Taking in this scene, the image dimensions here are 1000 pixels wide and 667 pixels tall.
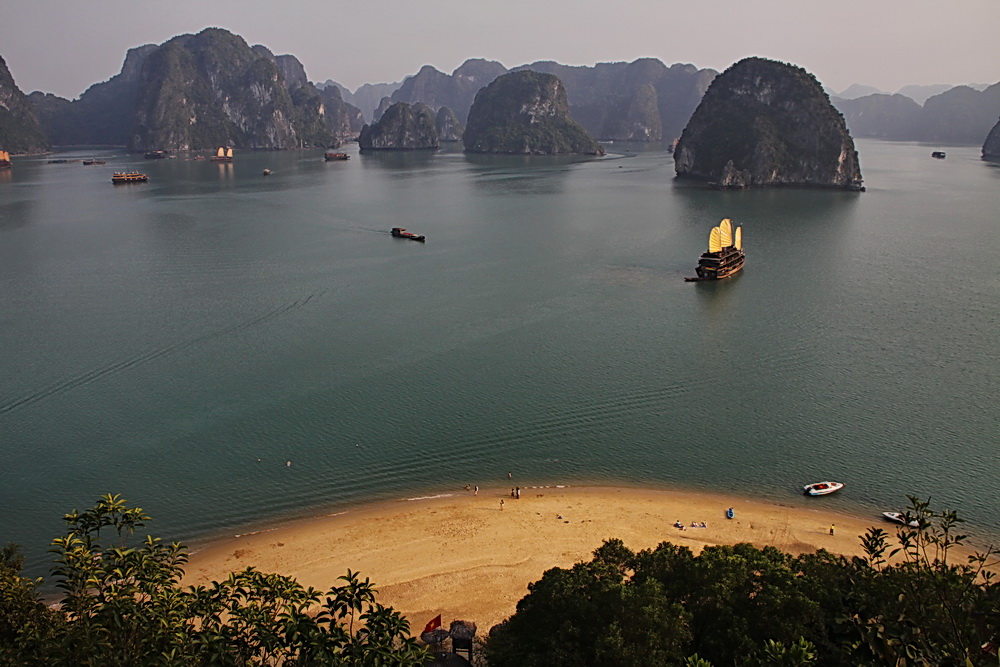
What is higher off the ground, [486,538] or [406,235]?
[406,235]

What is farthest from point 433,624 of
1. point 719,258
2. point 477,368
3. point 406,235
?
point 406,235

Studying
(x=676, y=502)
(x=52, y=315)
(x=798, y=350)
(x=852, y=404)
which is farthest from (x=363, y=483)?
(x=52, y=315)

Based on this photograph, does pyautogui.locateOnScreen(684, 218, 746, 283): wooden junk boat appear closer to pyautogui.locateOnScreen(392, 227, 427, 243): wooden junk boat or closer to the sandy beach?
pyautogui.locateOnScreen(392, 227, 427, 243): wooden junk boat

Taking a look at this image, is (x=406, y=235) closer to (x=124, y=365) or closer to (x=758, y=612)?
(x=124, y=365)

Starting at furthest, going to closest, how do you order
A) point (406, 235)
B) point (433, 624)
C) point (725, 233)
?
point (406, 235) < point (725, 233) < point (433, 624)

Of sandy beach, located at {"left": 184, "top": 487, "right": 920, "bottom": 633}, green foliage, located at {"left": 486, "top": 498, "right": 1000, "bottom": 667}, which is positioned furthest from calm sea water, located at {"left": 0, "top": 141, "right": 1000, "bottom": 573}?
green foliage, located at {"left": 486, "top": 498, "right": 1000, "bottom": 667}

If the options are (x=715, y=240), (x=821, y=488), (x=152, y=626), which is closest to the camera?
(x=152, y=626)

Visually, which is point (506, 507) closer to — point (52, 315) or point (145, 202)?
point (52, 315)
